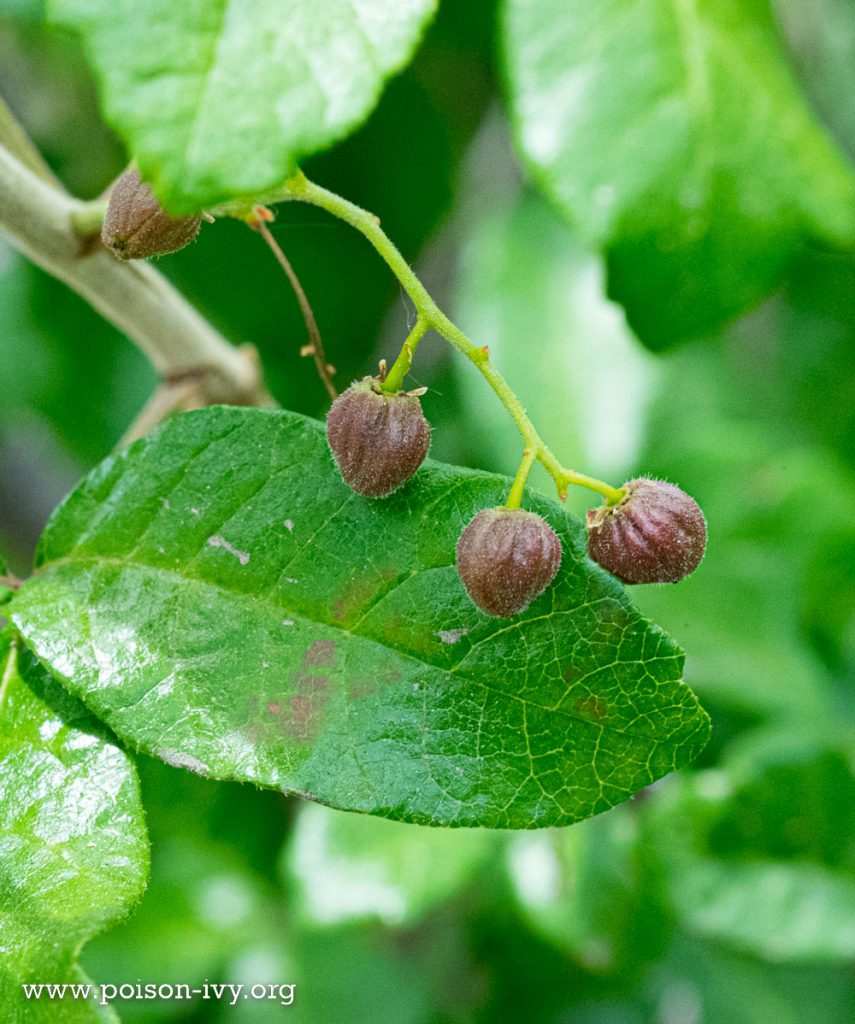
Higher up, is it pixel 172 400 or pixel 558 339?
pixel 172 400

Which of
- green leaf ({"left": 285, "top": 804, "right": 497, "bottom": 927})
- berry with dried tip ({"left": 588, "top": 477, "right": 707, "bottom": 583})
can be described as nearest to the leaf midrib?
berry with dried tip ({"left": 588, "top": 477, "right": 707, "bottom": 583})

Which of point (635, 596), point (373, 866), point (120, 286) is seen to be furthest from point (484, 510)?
point (635, 596)

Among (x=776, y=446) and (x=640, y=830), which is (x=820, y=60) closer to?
(x=776, y=446)

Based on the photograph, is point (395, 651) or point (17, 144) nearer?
point (395, 651)

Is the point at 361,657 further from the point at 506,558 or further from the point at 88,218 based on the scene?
the point at 88,218

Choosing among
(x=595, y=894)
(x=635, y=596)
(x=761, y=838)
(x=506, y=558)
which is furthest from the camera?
(x=635, y=596)

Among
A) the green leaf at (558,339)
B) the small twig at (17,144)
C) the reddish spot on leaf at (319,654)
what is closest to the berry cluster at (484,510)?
the reddish spot on leaf at (319,654)
